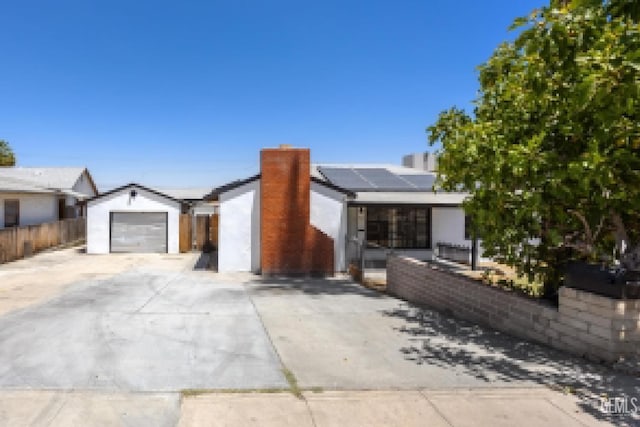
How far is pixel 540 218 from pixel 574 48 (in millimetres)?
3558

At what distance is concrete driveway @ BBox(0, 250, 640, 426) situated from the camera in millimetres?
4621

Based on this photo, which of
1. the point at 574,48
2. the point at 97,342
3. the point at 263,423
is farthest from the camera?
the point at 97,342

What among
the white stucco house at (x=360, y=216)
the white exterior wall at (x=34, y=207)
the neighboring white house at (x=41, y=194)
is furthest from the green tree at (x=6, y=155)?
the white stucco house at (x=360, y=216)

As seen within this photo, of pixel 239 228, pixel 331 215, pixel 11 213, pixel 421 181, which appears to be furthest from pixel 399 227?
pixel 11 213

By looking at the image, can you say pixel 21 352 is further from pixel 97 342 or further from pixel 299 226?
pixel 299 226

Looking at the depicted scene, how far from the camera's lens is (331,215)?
1609cm

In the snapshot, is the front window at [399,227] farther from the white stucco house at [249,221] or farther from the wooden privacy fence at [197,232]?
the wooden privacy fence at [197,232]

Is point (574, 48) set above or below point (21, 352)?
above

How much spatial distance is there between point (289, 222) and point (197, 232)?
11.5m

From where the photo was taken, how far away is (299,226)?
15.2 meters

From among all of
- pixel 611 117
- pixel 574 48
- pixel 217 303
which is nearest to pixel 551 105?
pixel 574 48

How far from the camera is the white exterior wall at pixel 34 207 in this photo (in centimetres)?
2133

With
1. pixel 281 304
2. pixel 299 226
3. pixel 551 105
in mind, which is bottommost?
pixel 281 304

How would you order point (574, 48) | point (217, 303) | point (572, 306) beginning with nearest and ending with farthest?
1. point (574, 48)
2. point (572, 306)
3. point (217, 303)
